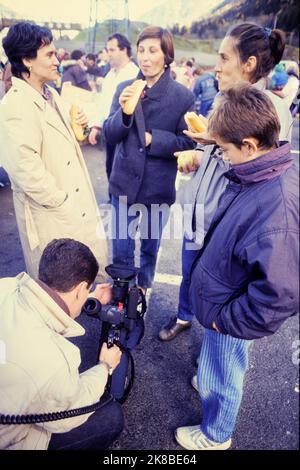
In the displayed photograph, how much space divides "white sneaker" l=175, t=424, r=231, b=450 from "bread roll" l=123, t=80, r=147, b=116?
201 cm

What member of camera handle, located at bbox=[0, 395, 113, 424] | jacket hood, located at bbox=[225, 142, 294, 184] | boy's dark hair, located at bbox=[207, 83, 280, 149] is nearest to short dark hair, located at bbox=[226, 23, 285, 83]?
boy's dark hair, located at bbox=[207, 83, 280, 149]

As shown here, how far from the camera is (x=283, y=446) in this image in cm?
181

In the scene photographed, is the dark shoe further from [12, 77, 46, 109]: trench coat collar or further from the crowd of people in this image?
[12, 77, 46, 109]: trench coat collar

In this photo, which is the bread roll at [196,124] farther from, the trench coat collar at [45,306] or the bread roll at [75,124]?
the trench coat collar at [45,306]

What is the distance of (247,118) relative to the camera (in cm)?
114

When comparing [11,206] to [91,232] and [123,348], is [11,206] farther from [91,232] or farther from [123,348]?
[123,348]

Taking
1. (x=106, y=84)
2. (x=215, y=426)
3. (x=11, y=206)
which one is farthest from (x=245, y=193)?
(x=106, y=84)

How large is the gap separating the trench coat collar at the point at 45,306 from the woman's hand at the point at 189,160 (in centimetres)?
112

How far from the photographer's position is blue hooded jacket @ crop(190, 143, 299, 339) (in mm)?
1052

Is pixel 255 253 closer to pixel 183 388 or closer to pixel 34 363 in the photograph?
pixel 34 363

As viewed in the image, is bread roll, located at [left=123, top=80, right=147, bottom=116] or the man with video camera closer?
the man with video camera

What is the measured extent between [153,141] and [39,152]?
788 mm

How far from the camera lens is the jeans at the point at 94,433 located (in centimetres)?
148
